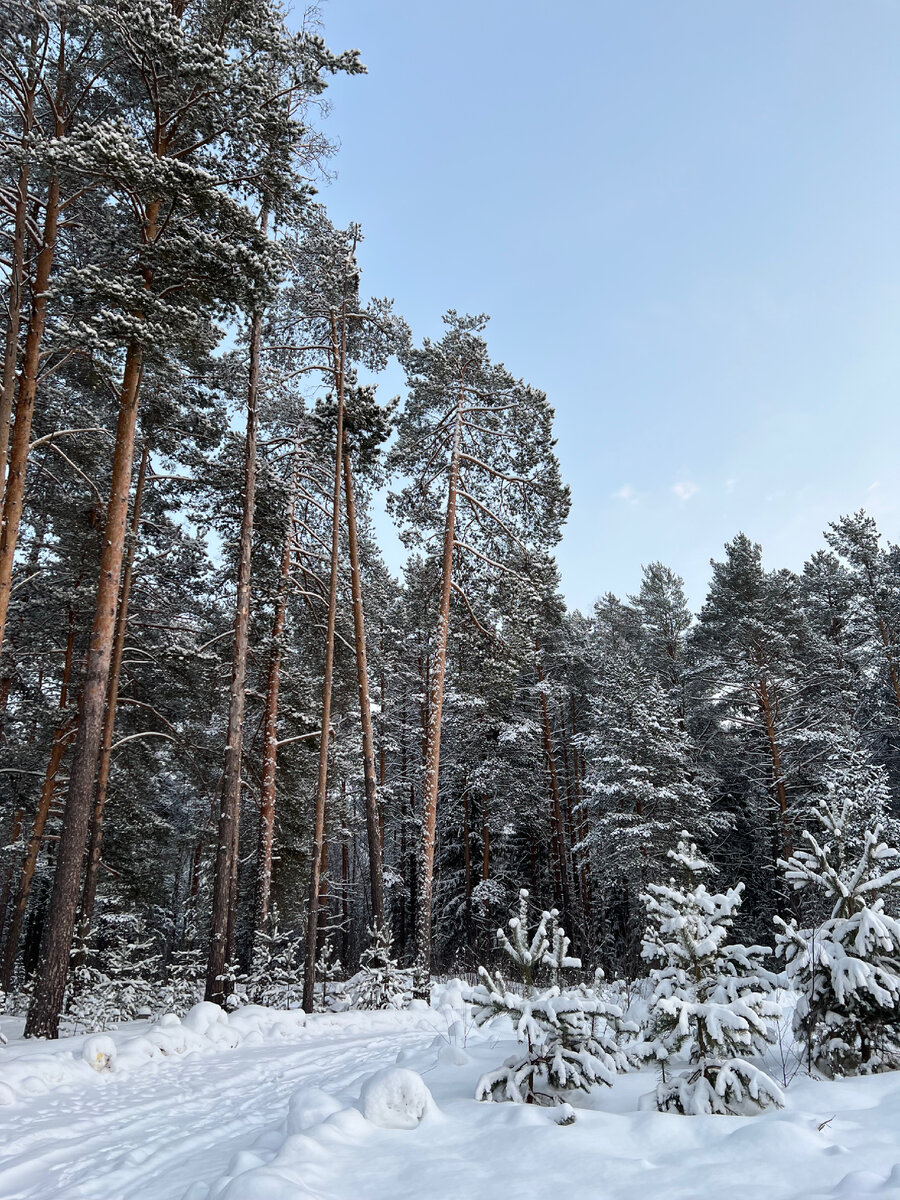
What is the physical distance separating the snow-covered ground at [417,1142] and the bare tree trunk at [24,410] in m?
5.25

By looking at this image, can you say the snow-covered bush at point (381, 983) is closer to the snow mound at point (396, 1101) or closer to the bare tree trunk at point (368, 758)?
the bare tree trunk at point (368, 758)

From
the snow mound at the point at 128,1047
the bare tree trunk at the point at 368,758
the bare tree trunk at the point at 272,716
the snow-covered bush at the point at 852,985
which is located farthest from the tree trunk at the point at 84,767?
the snow-covered bush at the point at 852,985

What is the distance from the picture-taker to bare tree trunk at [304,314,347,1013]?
1114cm

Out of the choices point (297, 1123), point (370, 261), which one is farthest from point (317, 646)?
point (297, 1123)

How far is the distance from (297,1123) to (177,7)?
14.1 meters

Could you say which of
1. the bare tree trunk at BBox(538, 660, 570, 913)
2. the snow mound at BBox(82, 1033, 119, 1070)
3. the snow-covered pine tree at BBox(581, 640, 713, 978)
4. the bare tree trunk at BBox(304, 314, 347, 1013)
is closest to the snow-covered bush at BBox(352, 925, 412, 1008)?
the bare tree trunk at BBox(304, 314, 347, 1013)

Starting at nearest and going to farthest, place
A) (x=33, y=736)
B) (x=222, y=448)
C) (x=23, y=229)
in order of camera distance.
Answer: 1. (x=23, y=229)
2. (x=222, y=448)
3. (x=33, y=736)

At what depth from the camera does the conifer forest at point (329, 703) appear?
12.5ft

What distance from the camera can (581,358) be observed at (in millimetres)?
27016

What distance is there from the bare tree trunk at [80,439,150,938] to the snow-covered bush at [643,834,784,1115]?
9665 mm

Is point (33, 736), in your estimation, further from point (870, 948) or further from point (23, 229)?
point (870, 948)

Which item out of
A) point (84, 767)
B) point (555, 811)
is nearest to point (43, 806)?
point (84, 767)

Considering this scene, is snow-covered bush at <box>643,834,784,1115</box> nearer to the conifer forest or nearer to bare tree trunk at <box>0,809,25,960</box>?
the conifer forest

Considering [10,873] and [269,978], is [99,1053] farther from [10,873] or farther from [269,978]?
[10,873]
